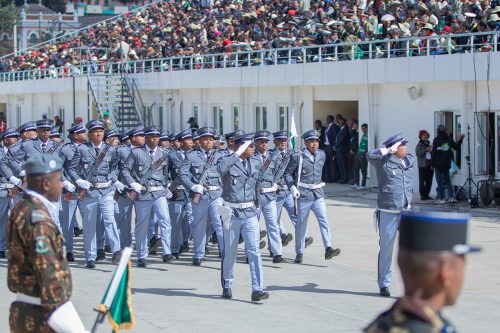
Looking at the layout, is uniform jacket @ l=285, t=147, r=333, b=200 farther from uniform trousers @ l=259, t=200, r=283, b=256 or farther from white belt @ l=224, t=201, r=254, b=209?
white belt @ l=224, t=201, r=254, b=209

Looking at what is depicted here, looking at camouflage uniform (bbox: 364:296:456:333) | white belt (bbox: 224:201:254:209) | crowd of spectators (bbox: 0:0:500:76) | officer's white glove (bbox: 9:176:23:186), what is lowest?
camouflage uniform (bbox: 364:296:456:333)

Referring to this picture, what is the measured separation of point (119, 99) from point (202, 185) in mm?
25735

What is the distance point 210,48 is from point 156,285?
27298 mm

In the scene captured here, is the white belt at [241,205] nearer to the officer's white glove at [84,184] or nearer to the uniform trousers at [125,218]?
the officer's white glove at [84,184]

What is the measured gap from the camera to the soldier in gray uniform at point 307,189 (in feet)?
50.4

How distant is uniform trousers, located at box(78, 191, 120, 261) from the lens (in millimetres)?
15438

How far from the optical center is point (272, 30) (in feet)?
122

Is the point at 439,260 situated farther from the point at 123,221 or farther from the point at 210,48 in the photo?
the point at 210,48

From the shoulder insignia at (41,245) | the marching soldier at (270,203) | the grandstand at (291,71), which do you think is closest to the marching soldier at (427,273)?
the shoulder insignia at (41,245)

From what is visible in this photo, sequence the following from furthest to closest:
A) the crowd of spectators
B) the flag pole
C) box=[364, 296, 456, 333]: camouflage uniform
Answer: the crowd of spectators → the flag pole → box=[364, 296, 456, 333]: camouflage uniform

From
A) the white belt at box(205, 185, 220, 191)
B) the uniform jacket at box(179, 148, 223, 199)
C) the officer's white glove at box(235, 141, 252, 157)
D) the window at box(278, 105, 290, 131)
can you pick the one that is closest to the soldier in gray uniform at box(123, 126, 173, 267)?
the uniform jacket at box(179, 148, 223, 199)

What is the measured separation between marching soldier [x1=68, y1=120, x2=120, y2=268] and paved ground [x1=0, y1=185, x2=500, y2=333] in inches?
15.5

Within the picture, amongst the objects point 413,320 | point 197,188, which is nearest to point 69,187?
point 197,188

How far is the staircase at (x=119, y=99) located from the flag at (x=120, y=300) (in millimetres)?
34096
